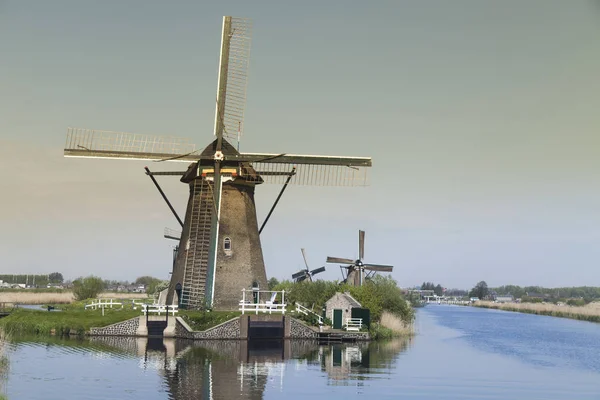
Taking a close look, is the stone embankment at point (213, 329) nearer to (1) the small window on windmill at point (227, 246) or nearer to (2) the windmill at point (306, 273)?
(1) the small window on windmill at point (227, 246)

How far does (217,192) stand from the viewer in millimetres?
41375

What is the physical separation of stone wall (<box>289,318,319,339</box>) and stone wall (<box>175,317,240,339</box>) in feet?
11.0

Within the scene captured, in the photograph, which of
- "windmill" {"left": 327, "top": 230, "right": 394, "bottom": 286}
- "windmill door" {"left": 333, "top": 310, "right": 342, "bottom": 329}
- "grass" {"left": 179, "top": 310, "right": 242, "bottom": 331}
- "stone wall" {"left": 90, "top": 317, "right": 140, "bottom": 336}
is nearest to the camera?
"grass" {"left": 179, "top": 310, "right": 242, "bottom": 331}

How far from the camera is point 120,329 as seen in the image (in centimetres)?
3984

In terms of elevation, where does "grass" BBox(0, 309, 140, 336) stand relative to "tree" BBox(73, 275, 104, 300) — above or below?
below

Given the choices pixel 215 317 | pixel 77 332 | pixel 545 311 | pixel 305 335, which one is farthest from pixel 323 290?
pixel 545 311

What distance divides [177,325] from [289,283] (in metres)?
23.1

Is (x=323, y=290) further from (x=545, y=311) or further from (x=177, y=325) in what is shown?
(x=545, y=311)

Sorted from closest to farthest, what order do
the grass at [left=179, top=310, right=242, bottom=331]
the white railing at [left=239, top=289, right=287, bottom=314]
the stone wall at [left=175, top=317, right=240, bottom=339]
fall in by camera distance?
1. the stone wall at [left=175, top=317, right=240, bottom=339]
2. the grass at [left=179, top=310, right=242, bottom=331]
3. the white railing at [left=239, top=289, right=287, bottom=314]

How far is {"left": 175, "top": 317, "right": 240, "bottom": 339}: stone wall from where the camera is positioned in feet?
126

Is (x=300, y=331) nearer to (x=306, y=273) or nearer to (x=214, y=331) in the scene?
(x=214, y=331)

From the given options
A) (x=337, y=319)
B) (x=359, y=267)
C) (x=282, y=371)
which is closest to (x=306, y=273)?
(x=359, y=267)

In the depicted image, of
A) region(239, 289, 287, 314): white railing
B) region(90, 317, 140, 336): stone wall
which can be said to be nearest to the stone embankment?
region(90, 317, 140, 336): stone wall

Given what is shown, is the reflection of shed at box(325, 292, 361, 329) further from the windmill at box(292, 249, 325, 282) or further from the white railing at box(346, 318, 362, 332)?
the windmill at box(292, 249, 325, 282)
